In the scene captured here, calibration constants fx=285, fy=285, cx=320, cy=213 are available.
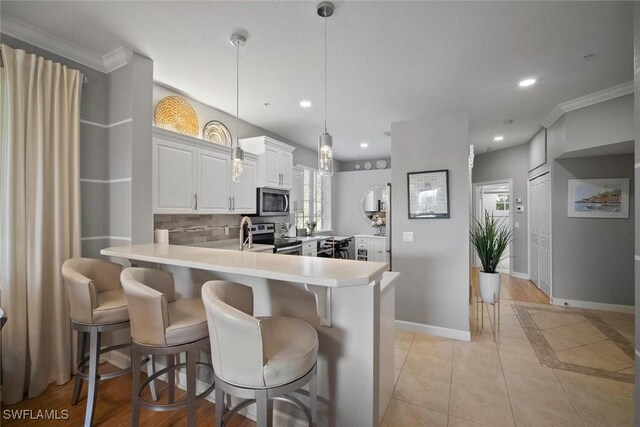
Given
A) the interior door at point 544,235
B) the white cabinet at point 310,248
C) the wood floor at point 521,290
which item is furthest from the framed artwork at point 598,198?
the white cabinet at point 310,248

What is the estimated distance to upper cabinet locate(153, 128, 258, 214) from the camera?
273cm

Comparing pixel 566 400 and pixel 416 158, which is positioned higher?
pixel 416 158

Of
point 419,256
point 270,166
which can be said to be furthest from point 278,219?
point 419,256

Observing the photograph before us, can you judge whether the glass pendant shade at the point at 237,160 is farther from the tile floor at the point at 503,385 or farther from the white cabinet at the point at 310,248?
the white cabinet at the point at 310,248

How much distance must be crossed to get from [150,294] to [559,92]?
4.16 m

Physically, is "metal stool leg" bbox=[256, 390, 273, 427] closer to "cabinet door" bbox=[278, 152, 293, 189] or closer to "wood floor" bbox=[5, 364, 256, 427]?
"wood floor" bbox=[5, 364, 256, 427]

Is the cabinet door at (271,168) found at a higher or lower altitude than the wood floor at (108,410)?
higher

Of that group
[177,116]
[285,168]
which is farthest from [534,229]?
[177,116]

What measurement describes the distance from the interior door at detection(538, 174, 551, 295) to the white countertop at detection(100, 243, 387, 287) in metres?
4.34

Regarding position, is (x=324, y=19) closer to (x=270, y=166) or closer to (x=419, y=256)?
(x=270, y=166)

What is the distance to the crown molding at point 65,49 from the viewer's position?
2004mm

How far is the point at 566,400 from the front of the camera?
82.7 inches

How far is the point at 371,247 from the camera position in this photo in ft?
19.7

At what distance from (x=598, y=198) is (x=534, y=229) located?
1.35 meters
